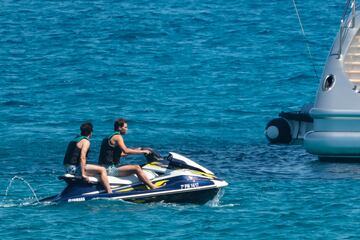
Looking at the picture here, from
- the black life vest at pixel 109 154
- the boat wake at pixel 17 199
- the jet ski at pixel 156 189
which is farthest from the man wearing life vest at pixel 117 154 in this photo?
the boat wake at pixel 17 199

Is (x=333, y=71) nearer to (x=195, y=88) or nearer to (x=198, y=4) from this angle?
(x=195, y=88)

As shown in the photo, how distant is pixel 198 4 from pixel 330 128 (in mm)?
31225

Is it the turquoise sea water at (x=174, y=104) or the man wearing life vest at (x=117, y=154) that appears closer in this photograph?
the turquoise sea water at (x=174, y=104)

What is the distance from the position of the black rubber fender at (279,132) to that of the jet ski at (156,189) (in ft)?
A: 21.9

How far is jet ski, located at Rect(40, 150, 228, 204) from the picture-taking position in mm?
22250

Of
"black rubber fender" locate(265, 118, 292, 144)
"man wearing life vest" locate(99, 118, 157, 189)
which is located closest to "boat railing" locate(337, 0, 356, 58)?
"black rubber fender" locate(265, 118, 292, 144)

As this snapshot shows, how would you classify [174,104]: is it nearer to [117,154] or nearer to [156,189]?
[117,154]

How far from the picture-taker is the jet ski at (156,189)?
22.2 m

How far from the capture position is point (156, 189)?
73.3ft

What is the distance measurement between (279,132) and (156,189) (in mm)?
7267

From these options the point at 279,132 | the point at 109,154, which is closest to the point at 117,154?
the point at 109,154

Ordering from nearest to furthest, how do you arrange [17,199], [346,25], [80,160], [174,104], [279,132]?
[80,160]
[17,199]
[346,25]
[279,132]
[174,104]

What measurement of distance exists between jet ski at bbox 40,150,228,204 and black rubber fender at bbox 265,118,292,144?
6.68 metres

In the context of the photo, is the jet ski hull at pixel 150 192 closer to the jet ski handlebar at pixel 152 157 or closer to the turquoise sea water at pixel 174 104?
the turquoise sea water at pixel 174 104
